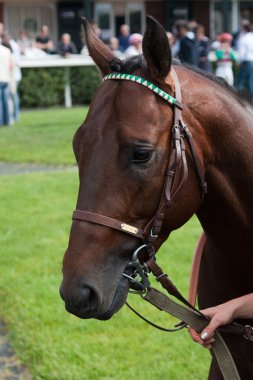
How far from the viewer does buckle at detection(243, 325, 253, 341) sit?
257 centimetres

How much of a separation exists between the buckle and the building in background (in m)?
31.9

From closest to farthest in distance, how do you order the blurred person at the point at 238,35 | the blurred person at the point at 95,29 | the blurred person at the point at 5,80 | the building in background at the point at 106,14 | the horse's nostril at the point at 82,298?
the horse's nostril at the point at 82,298 → the blurred person at the point at 95,29 → the blurred person at the point at 5,80 → the blurred person at the point at 238,35 → the building in background at the point at 106,14

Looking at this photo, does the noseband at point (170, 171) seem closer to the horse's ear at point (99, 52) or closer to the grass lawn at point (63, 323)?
the horse's ear at point (99, 52)

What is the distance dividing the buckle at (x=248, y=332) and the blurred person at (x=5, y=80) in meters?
14.1

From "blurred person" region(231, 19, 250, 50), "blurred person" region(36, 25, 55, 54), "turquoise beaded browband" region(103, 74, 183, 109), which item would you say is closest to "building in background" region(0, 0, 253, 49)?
"blurred person" region(231, 19, 250, 50)

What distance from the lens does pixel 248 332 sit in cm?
258

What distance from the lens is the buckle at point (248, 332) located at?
2.57 metres

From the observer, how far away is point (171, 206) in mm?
2271

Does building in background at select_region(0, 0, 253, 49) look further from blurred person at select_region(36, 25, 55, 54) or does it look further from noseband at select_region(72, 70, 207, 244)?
noseband at select_region(72, 70, 207, 244)

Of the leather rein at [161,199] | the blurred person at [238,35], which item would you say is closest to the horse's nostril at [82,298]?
the leather rein at [161,199]

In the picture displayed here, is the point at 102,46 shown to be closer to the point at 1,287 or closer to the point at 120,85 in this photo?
the point at 120,85

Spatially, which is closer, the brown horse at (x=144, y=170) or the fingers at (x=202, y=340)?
the brown horse at (x=144, y=170)

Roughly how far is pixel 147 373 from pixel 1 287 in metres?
1.97

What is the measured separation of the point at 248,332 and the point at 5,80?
48.6ft
